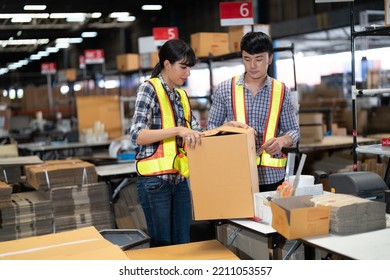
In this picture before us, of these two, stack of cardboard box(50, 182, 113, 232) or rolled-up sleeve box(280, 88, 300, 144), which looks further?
stack of cardboard box(50, 182, 113, 232)

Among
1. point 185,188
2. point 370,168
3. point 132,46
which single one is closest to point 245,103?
point 185,188

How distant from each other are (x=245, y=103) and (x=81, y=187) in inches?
81.4

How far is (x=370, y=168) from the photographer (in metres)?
6.00

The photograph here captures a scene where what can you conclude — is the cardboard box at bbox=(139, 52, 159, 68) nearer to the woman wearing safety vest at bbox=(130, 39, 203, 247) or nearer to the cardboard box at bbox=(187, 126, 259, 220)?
the woman wearing safety vest at bbox=(130, 39, 203, 247)

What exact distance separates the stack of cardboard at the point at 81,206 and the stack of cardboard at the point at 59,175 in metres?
0.05

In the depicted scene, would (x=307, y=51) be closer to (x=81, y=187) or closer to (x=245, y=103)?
(x=81, y=187)

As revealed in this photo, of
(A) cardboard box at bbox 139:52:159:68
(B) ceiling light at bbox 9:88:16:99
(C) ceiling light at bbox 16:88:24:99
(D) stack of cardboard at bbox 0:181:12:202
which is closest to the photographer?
(D) stack of cardboard at bbox 0:181:12:202

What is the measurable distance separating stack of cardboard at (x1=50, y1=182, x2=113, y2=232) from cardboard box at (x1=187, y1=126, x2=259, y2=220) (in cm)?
219

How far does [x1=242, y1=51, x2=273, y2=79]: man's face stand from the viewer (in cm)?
271

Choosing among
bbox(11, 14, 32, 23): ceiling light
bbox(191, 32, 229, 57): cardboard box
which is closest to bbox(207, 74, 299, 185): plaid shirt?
bbox(11, 14, 32, 23): ceiling light

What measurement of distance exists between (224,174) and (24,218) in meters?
2.30

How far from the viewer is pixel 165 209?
2.69 meters

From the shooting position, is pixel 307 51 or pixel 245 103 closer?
pixel 245 103

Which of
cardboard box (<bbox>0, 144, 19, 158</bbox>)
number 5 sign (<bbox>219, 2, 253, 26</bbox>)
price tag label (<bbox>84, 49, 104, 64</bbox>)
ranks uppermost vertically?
price tag label (<bbox>84, 49, 104, 64</bbox>)
